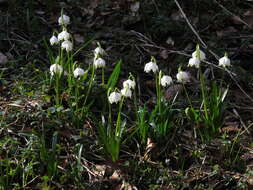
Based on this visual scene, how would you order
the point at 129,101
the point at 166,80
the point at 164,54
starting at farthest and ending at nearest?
the point at 164,54 → the point at 129,101 → the point at 166,80

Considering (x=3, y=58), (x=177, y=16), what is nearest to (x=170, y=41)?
(x=177, y=16)

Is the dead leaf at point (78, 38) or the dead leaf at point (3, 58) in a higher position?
the dead leaf at point (78, 38)

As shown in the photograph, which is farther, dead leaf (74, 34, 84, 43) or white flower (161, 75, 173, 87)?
dead leaf (74, 34, 84, 43)

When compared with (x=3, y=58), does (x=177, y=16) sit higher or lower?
higher

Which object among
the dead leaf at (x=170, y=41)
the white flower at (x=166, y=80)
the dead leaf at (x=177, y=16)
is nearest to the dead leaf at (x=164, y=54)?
the dead leaf at (x=170, y=41)

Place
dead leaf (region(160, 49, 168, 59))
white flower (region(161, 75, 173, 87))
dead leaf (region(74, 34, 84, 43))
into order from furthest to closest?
dead leaf (region(74, 34, 84, 43)) < dead leaf (region(160, 49, 168, 59)) < white flower (region(161, 75, 173, 87))

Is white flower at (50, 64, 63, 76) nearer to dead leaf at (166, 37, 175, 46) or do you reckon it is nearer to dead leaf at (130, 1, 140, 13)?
dead leaf at (166, 37, 175, 46)

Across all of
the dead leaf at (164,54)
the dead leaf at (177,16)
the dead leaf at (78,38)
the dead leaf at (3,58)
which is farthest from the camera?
the dead leaf at (177,16)

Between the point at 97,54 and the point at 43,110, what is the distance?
0.54m

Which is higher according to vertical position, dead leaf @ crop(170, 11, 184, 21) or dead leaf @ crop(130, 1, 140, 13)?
dead leaf @ crop(130, 1, 140, 13)

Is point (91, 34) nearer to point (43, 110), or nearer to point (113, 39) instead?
point (113, 39)

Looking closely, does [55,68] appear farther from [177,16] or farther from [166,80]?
[177,16]

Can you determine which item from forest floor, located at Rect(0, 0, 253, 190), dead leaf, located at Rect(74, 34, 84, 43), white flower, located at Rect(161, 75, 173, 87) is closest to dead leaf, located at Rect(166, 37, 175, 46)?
forest floor, located at Rect(0, 0, 253, 190)

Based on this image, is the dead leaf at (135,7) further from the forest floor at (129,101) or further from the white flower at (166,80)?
the white flower at (166,80)
